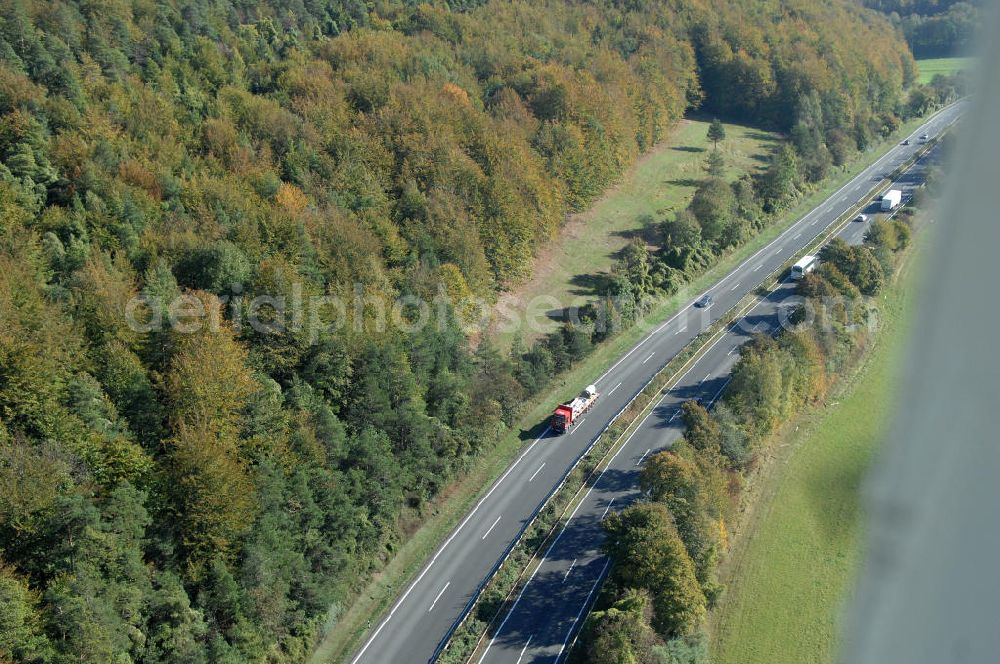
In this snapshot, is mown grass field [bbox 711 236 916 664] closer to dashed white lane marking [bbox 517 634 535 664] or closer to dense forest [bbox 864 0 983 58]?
dashed white lane marking [bbox 517 634 535 664]

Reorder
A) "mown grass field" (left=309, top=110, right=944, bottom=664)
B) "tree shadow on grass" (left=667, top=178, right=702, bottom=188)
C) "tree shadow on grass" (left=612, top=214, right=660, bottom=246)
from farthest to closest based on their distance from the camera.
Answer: "tree shadow on grass" (left=667, top=178, right=702, bottom=188) → "tree shadow on grass" (left=612, top=214, right=660, bottom=246) → "mown grass field" (left=309, top=110, right=944, bottom=664)

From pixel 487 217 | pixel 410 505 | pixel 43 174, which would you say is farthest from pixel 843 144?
pixel 43 174

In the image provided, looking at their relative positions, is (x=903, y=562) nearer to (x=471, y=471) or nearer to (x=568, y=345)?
(x=471, y=471)

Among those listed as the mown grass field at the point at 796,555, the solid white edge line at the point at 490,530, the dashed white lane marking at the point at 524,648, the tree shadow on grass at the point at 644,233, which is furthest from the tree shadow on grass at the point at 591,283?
the dashed white lane marking at the point at 524,648

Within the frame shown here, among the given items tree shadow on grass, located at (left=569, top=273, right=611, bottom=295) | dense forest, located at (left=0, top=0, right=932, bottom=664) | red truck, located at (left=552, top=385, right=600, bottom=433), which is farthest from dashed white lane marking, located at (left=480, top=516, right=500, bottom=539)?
tree shadow on grass, located at (left=569, top=273, right=611, bottom=295)

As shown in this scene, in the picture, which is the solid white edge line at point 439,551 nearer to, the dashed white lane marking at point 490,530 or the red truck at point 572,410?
the red truck at point 572,410

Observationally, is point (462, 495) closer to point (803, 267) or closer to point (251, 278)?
point (251, 278)
